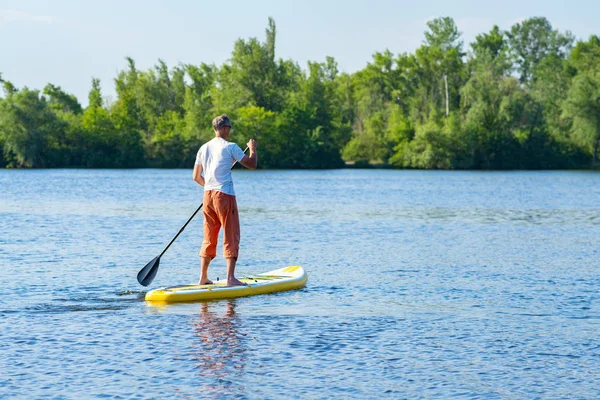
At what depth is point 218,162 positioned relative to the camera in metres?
13.1

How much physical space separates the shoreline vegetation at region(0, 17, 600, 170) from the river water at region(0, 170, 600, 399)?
72.7 metres

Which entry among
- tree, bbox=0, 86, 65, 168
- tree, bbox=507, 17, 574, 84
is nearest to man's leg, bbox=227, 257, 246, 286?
tree, bbox=0, 86, 65, 168

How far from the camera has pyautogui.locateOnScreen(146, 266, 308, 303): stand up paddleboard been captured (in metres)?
13.0

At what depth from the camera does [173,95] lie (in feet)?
417

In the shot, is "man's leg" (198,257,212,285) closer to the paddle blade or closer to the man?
the man

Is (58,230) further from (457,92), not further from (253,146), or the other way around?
(457,92)

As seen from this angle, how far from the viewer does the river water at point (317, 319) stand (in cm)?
893

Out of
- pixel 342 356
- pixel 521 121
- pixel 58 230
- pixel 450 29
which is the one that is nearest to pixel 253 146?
pixel 342 356

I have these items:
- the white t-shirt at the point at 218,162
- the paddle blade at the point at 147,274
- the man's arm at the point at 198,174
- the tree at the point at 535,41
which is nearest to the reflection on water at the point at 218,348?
the paddle blade at the point at 147,274

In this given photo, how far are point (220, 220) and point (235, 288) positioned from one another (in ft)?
3.54

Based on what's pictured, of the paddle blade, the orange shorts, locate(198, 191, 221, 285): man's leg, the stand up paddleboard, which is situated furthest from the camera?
the paddle blade

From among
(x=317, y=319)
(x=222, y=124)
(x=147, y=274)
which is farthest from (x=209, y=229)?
(x=317, y=319)

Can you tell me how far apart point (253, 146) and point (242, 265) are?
5.39 meters

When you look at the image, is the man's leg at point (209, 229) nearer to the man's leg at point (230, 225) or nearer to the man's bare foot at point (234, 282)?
the man's leg at point (230, 225)
